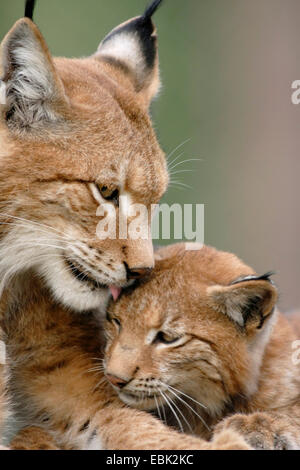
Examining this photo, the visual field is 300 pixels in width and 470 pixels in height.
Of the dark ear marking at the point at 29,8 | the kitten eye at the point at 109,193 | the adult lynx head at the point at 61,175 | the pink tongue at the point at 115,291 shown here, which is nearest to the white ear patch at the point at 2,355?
the adult lynx head at the point at 61,175

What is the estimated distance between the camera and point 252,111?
1234 cm

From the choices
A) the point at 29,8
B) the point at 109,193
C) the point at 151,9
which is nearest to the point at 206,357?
the point at 109,193

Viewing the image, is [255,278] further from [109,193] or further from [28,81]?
[28,81]

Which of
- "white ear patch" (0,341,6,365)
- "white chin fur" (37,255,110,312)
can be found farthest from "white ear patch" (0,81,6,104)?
"white ear patch" (0,341,6,365)

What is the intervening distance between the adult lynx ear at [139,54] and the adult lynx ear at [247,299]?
1.39m

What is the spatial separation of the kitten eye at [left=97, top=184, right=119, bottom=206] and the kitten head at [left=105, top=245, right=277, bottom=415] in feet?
1.98

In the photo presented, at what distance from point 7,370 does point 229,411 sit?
1224mm

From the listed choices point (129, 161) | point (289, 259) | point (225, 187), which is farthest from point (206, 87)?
point (129, 161)

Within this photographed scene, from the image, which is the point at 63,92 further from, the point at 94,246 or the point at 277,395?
the point at 277,395

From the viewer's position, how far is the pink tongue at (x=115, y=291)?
4.72 metres

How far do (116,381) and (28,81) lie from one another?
5.35ft

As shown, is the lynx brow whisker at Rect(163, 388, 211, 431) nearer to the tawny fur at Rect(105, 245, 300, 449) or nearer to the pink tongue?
the tawny fur at Rect(105, 245, 300, 449)

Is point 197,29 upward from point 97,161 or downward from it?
upward

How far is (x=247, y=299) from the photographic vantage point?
463 cm
